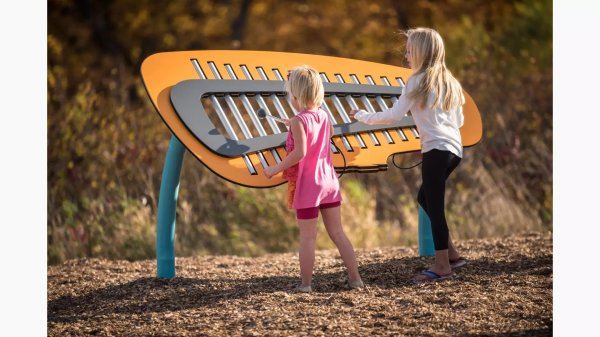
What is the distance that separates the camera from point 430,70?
3.95 meters

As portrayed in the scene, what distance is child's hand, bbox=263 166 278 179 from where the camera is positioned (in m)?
3.80

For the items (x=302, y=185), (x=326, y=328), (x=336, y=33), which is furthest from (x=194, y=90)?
(x=336, y=33)

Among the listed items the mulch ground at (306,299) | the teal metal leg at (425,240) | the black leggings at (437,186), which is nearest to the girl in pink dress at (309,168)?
the mulch ground at (306,299)

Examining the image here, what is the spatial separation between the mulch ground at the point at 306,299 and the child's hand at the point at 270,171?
1.80 ft

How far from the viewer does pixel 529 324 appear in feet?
10.9

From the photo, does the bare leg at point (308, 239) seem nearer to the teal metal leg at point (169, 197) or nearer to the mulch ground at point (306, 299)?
the mulch ground at point (306, 299)

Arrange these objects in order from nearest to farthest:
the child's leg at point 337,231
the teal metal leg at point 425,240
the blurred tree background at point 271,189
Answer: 1. the child's leg at point 337,231
2. the teal metal leg at point 425,240
3. the blurred tree background at point 271,189

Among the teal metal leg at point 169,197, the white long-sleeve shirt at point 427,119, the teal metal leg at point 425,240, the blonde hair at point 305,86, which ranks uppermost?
the blonde hair at point 305,86

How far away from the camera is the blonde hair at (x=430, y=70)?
3.94 meters

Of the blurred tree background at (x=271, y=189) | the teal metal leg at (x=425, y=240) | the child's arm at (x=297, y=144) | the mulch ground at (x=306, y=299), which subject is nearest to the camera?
the mulch ground at (x=306, y=299)

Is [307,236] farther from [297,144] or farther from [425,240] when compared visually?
[425,240]

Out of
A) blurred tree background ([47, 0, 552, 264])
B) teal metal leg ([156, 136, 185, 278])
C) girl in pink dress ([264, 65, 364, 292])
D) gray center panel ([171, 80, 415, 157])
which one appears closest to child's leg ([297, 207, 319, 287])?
girl in pink dress ([264, 65, 364, 292])

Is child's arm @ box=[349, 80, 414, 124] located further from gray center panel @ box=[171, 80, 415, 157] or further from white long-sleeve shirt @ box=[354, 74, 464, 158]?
gray center panel @ box=[171, 80, 415, 157]

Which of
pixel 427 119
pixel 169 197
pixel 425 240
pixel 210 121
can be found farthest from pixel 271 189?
pixel 427 119
